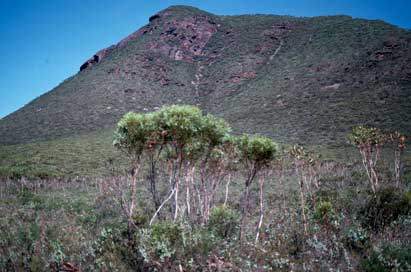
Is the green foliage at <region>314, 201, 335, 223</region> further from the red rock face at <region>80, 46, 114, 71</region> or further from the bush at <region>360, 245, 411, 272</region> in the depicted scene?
the red rock face at <region>80, 46, 114, 71</region>

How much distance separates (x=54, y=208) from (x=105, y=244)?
315 inches

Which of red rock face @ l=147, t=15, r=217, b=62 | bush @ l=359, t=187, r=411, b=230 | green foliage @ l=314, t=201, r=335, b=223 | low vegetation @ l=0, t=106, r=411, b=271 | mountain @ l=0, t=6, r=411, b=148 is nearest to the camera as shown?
low vegetation @ l=0, t=106, r=411, b=271

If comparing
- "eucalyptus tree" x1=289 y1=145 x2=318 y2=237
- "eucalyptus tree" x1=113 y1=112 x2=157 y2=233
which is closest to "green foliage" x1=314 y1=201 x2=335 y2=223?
"eucalyptus tree" x1=289 y1=145 x2=318 y2=237

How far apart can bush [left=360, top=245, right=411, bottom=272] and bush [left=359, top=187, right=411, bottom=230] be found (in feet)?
10.6

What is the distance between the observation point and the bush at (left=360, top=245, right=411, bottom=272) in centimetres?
446

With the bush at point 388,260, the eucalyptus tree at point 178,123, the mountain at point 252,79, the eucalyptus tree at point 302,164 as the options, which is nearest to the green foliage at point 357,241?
the bush at point 388,260

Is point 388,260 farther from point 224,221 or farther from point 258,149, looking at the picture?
point 258,149

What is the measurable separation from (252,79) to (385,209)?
42.6 metres

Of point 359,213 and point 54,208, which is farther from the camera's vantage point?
point 54,208

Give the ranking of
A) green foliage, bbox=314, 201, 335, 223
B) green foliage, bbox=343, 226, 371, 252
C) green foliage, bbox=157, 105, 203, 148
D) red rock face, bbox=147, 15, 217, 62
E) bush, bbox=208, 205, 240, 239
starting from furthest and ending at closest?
red rock face, bbox=147, 15, 217, 62 < bush, bbox=208, 205, 240, 239 < green foliage, bbox=314, 201, 335, 223 < green foliage, bbox=157, 105, 203, 148 < green foliage, bbox=343, 226, 371, 252

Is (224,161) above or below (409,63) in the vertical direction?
below

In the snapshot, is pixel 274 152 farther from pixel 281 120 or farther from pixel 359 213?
pixel 281 120

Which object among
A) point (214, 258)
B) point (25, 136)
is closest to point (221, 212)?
point (214, 258)

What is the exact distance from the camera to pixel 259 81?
46.8 m
